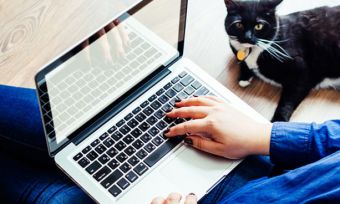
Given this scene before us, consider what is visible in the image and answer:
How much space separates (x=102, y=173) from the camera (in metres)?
0.80

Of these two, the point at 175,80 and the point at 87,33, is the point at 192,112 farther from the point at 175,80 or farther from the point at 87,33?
the point at 87,33

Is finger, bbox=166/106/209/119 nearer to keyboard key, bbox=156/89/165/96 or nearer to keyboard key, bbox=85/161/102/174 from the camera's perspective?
keyboard key, bbox=156/89/165/96

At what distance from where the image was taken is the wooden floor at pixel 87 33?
42.1 inches

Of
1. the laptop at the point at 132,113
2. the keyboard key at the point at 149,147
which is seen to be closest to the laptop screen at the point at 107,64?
the laptop at the point at 132,113

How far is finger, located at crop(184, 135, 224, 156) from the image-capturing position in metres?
0.82

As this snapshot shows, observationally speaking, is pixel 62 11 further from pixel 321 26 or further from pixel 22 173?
pixel 321 26

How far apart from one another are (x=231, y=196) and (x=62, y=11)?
0.66 meters

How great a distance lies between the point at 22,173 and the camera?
835 millimetres

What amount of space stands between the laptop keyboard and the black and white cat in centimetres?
22

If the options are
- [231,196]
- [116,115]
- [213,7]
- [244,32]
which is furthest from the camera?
[213,7]

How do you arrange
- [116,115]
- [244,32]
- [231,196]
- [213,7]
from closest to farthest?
[231,196] < [116,115] < [244,32] < [213,7]


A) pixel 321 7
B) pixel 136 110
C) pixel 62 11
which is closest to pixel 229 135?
pixel 136 110

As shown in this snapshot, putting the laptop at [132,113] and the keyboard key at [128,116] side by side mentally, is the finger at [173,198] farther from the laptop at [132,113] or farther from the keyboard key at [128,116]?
the keyboard key at [128,116]

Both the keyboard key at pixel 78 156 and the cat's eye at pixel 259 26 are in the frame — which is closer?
the keyboard key at pixel 78 156
